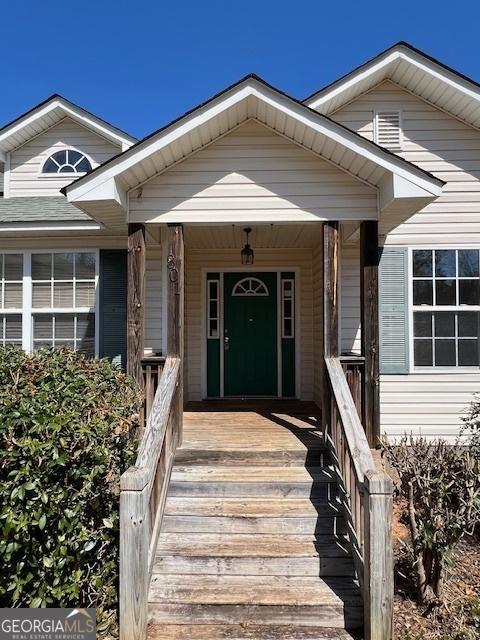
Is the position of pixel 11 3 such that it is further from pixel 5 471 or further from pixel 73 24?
pixel 5 471

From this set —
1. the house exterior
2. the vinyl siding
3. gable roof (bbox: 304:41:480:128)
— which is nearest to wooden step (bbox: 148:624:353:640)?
the house exterior

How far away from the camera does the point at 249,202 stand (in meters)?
4.85

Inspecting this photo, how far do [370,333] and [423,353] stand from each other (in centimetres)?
176

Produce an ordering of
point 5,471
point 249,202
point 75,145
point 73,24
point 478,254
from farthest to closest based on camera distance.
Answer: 1. point 73,24
2. point 75,145
3. point 478,254
4. point 249,202
5. point 5,471

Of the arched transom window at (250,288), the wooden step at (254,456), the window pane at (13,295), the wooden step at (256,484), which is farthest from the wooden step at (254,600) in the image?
the arched transom window at (250,288)

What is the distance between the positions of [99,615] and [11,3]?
400 inches

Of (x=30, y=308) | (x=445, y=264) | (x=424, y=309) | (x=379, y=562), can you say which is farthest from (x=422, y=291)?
(x=30, y=308)

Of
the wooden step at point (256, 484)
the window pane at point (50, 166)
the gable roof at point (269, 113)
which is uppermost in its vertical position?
the window pane at point (50, 166)

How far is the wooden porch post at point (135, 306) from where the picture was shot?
15.4ft

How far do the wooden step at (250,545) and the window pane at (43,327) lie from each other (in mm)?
3756

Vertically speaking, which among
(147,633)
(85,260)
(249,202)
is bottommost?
(147,633)

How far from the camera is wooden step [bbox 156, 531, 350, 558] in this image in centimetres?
341

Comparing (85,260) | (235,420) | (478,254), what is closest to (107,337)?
(85,260)

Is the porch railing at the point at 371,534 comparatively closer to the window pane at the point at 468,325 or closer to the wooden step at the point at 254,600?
the wooden step at the point at 254,600
